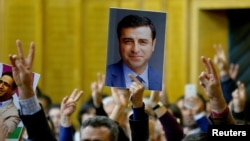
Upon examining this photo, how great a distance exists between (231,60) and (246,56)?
0.19 metres

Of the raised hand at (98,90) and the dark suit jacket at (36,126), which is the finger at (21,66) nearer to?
the dark suit jacket at (36,126)

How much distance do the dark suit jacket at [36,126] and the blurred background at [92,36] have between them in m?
5.37

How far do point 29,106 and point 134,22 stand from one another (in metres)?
0.65

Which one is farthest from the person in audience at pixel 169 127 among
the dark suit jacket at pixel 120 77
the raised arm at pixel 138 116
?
the raised arm at pixel 138 116

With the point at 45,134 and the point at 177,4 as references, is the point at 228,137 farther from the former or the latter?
the point at 177,4

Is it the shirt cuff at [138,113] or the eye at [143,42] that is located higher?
the eye at [143,42]

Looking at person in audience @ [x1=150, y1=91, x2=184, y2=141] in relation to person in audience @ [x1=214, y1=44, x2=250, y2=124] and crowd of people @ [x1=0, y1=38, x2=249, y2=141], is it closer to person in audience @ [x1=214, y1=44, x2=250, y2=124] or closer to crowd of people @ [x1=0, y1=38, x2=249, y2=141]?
crowd of people @ [x1=0, y1=38, x2=249, y2=141]

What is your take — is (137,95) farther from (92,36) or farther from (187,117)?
(92,36)

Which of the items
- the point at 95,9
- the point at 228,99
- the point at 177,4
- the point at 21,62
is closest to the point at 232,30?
the point at 177,4

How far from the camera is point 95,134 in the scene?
3.33m

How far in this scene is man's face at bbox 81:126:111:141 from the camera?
10.9ft

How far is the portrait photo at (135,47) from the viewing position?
10.8 ft

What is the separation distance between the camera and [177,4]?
329 inches

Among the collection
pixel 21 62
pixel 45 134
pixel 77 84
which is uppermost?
pixel 21 62
